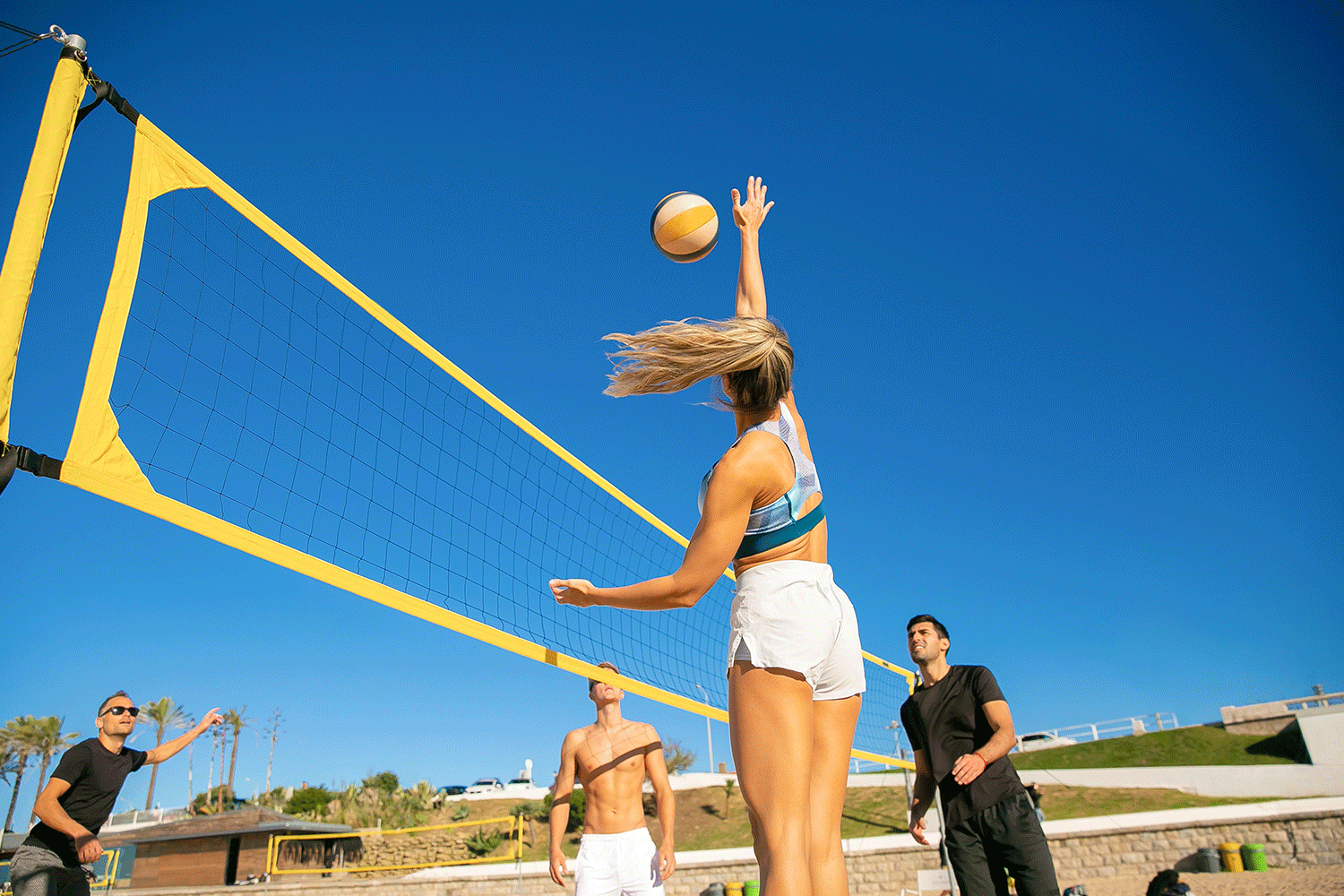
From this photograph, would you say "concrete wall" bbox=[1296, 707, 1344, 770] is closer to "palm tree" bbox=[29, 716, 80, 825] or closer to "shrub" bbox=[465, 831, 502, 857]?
"shrub" bbox=[465, 831, 502, 857]

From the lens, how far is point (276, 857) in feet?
63.8

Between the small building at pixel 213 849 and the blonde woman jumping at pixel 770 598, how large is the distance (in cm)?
2157

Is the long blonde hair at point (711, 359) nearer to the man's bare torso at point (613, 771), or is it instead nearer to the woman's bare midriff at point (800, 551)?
the woman's bare midriff at point (800, 551)

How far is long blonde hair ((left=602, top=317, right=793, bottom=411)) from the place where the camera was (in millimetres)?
1857

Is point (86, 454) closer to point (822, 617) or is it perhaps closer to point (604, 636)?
point (822, 617)

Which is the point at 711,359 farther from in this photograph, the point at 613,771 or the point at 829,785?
the point at 613,771

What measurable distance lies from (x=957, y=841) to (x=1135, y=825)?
1007 cm

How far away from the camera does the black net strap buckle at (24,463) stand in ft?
6.52

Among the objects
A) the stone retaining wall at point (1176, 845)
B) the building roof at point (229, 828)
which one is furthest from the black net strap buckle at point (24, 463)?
the building roof at point (229, 828)

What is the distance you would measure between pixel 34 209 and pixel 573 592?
6.21 feet

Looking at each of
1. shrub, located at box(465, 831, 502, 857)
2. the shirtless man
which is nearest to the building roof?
shrub, located at box(465, 831, 502, 857)

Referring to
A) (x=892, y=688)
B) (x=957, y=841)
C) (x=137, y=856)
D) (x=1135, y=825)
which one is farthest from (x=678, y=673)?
(x=137, y=856)

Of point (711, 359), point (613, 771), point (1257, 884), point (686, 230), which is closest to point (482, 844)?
point (1257, 884)

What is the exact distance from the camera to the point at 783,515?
1870mm
